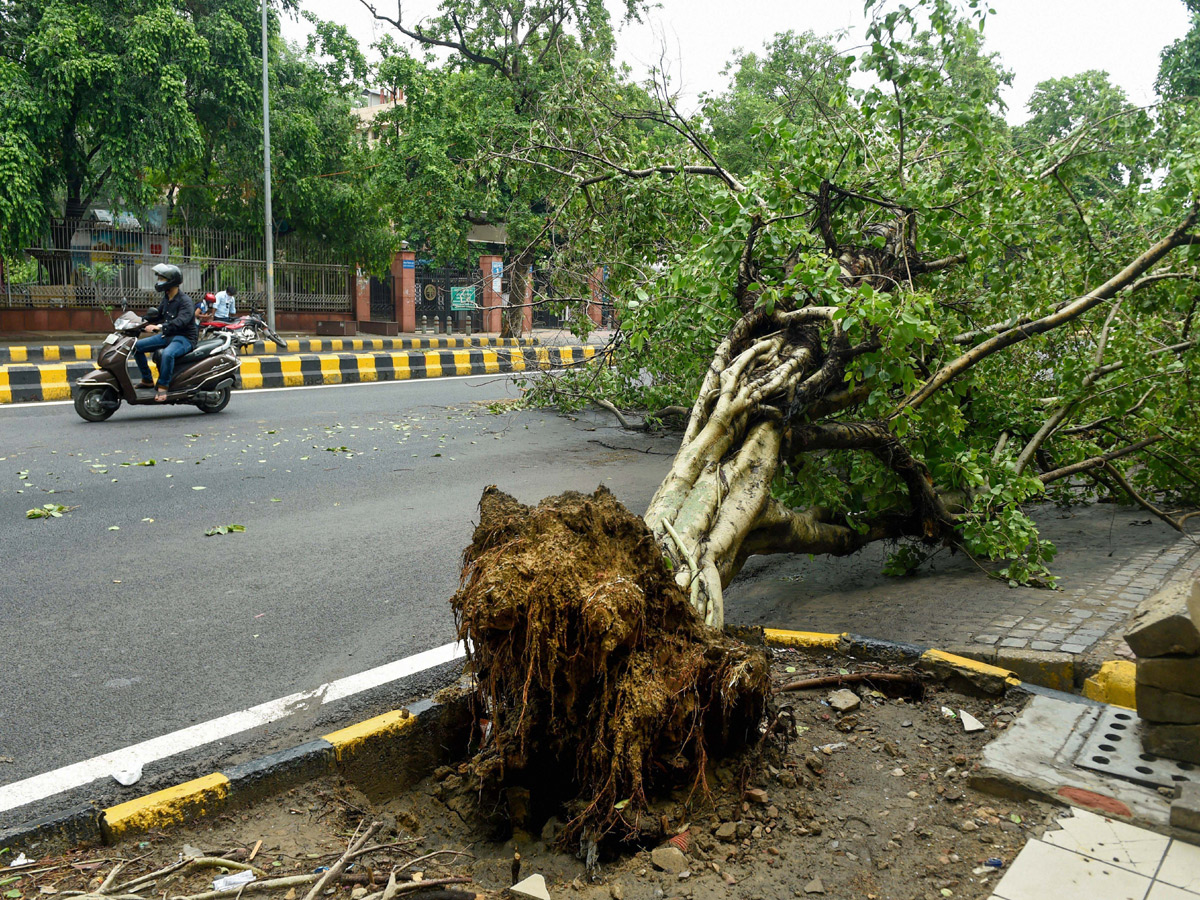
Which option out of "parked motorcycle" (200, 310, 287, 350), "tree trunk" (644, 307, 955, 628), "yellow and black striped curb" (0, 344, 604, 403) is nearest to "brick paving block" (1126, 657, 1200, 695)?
"tree trunk" (644, 307, 955, 628)

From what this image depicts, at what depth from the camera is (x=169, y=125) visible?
60.0ft

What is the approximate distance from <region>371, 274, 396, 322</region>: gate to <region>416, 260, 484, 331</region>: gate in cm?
143

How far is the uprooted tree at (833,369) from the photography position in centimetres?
296

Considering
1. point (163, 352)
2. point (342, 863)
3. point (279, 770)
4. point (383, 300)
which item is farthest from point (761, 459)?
point (383, 300)

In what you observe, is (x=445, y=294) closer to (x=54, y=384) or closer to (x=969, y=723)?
(x=54, y=384)

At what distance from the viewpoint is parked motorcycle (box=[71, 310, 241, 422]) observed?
34.6 feet

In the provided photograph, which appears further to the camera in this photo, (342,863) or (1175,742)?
(1175,742)

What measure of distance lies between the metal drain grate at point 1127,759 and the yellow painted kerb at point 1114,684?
0.32 m

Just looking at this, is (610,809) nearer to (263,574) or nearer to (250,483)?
(263,574)

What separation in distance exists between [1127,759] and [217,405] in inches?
424

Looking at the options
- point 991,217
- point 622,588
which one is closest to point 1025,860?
point 622,588

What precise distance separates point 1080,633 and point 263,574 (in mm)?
4345

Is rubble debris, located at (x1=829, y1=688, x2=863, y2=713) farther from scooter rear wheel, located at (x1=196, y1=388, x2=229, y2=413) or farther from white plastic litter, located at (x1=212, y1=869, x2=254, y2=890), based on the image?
scooter rear wheel, located at (x1=196, y1=388, x2=229, y2=413)

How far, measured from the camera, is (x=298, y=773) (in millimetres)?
3289
